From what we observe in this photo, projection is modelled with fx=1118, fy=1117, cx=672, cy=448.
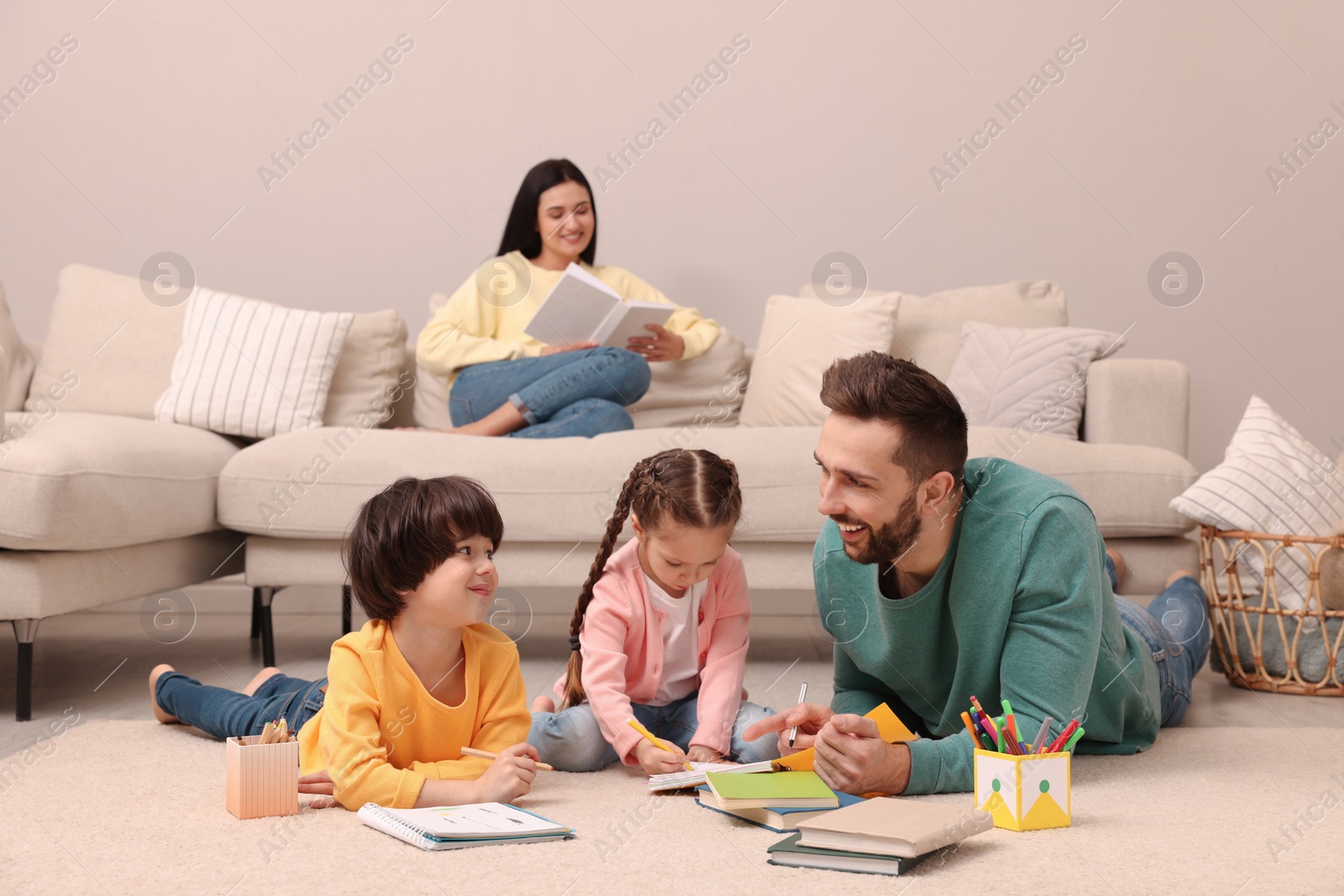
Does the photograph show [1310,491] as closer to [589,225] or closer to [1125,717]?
[1125,717]

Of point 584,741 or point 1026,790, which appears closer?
point 1026,790

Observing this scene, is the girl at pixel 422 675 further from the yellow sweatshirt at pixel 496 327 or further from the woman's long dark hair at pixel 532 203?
the woman's long dark hair at pixel 532 203

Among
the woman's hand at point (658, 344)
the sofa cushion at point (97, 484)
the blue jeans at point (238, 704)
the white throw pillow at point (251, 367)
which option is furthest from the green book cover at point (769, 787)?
the white throw pillow at point (251, 367)

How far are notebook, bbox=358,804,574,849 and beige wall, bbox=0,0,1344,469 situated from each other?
7.77 feet

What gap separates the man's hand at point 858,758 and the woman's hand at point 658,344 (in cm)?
156

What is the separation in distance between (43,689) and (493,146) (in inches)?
78.2

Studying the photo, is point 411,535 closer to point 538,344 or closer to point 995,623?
point 995,623

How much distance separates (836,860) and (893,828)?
67 mm

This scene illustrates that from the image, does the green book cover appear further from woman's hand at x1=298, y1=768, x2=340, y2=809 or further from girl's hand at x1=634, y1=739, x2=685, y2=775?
woman's hand at x1=298, y1=768, x2=340, y2=809

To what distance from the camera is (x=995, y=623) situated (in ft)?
4.56

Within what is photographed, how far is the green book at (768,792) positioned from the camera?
4.06ft

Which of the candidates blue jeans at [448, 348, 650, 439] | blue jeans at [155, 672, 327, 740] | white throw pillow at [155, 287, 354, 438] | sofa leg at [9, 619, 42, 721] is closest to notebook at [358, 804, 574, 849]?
blue jeans at [155, 672, 327, 740]

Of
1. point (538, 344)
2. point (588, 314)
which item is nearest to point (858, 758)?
point (588, 314)

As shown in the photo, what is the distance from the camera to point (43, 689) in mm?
2107
